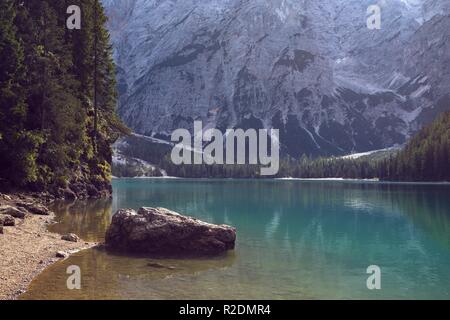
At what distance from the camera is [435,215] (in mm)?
64688

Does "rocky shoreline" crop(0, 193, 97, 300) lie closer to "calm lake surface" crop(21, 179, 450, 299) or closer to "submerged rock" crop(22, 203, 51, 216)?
"submerged rock" crop(22, 203, 51, 216)

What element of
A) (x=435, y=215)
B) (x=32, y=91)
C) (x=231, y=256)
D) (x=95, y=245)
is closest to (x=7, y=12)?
(x=32, y=91)

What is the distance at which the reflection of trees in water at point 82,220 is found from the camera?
4019 centimetres

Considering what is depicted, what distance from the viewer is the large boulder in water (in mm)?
32844

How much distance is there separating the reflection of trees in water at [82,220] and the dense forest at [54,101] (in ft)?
18.6

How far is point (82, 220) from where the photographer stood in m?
48.2

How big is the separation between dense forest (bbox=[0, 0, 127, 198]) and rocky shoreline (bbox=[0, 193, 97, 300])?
33.0ft

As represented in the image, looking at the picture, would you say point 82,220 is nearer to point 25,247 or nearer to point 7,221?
point 7,221

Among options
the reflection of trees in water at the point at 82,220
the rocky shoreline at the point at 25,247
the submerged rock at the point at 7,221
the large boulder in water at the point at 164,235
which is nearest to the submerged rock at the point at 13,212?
the rocky shoreline at the point at 25,247

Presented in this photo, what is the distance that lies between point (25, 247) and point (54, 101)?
3559 cm

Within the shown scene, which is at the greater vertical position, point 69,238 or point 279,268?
point 69,238

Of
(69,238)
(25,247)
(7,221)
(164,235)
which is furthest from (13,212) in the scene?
(164,235)

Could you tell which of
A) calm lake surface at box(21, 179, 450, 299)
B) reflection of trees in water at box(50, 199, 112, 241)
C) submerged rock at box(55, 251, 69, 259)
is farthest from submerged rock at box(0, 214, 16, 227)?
submerged rock at box(55, 251, 69, 259)

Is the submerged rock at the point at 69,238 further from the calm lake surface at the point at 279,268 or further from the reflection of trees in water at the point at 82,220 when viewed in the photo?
the calm lake surface at the point at 279,268
